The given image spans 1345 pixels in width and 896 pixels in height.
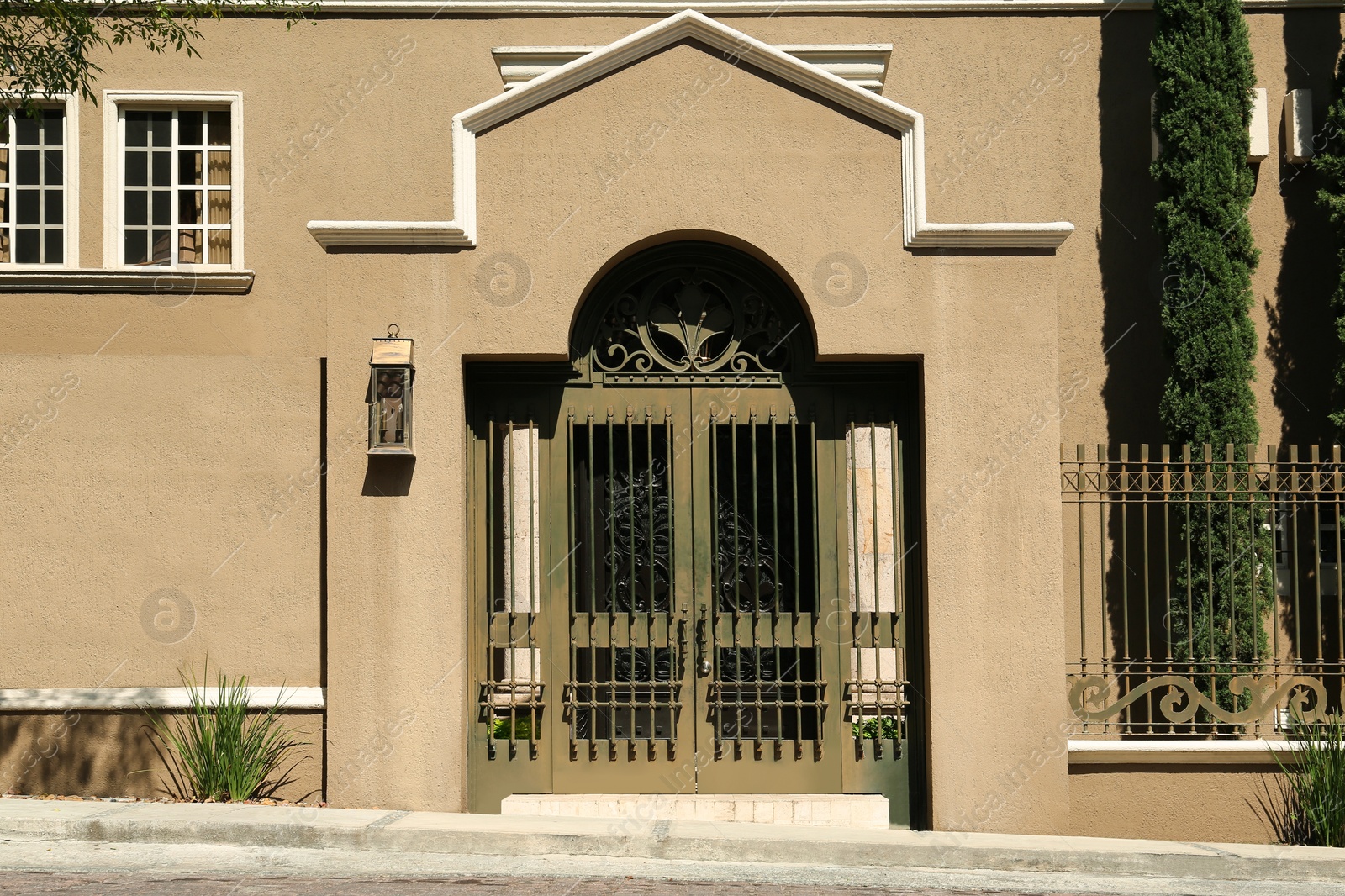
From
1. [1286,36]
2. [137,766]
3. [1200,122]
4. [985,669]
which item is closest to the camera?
[985,669]

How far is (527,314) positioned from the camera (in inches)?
288

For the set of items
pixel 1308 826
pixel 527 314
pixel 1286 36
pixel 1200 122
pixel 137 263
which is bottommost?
pixel 1308 826

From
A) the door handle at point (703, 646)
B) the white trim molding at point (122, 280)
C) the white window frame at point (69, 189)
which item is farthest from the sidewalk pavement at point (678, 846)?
the white window frame at point (69, 189)

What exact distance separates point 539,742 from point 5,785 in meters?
3.69

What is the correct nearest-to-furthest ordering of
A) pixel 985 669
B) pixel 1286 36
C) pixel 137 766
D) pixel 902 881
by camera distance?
pixel 902 881 → pixel 985 669 → pixel 137 766 → pixel 1286 36

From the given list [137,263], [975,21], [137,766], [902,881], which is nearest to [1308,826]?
[902,881]

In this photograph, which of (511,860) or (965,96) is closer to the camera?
(511,860)

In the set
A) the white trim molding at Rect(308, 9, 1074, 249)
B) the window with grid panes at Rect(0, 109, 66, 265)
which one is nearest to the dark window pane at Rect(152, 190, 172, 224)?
the window with grid panes at Rect(0, 109, 66, 265)

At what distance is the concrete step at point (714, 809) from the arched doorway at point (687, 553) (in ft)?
0.29

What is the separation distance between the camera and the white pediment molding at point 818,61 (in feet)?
28.9

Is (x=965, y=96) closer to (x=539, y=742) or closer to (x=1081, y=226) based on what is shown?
(x=1081, y=226)

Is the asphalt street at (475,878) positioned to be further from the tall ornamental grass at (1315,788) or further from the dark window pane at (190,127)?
the dark window pane at (190,127)

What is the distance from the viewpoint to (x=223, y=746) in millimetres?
7328

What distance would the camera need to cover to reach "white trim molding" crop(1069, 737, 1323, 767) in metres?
7.42
